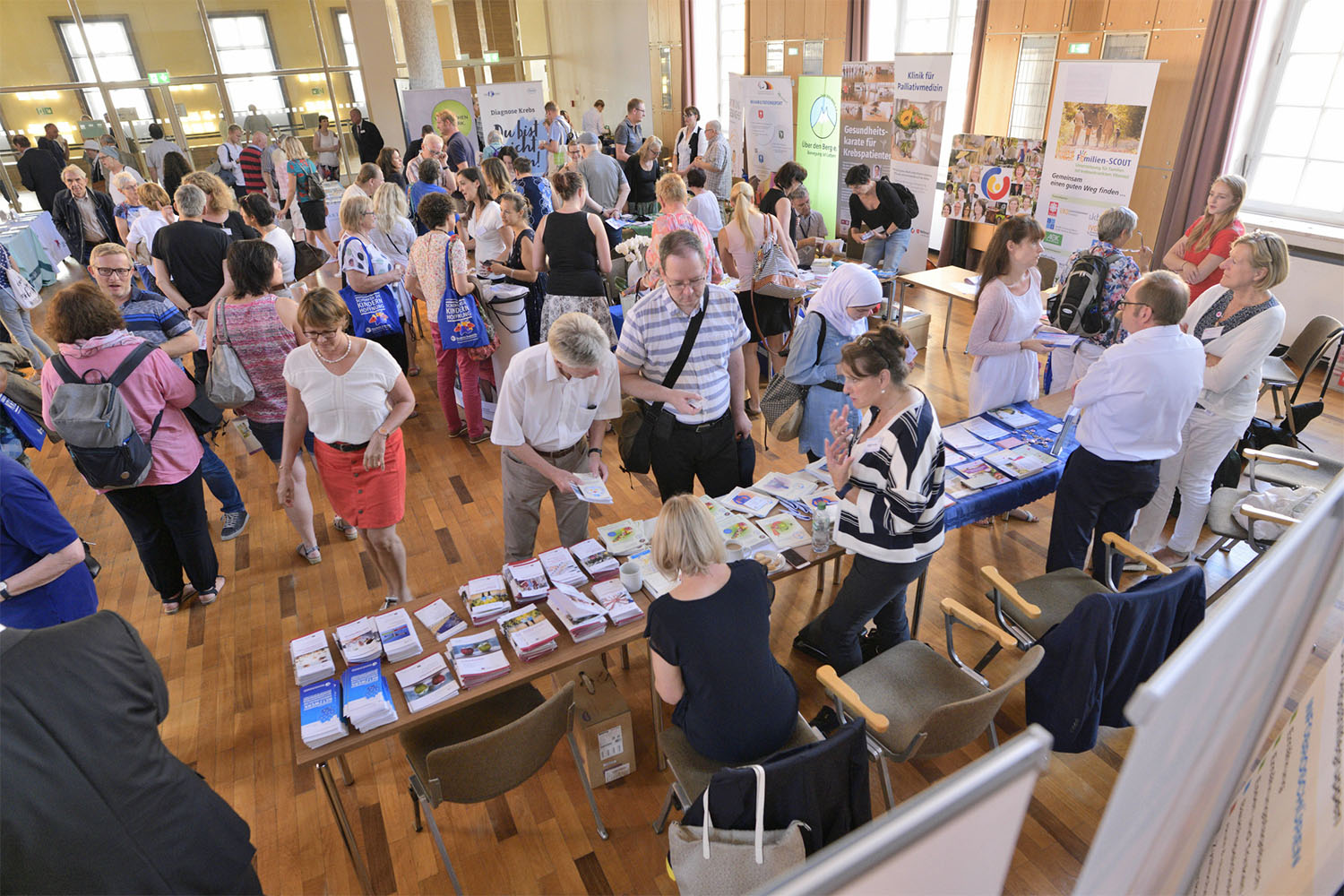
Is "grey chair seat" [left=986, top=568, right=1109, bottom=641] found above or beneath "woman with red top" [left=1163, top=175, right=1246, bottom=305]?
beneath

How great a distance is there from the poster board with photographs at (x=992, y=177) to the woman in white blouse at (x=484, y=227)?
197 inches

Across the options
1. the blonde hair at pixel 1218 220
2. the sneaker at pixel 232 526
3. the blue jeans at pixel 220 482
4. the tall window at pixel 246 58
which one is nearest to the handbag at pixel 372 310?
the blue jeans at pixel 220 482

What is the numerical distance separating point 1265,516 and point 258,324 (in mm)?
4627

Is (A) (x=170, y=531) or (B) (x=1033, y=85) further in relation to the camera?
(B) (x=1033, y=85)

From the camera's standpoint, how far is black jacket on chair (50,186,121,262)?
8750 millimetres

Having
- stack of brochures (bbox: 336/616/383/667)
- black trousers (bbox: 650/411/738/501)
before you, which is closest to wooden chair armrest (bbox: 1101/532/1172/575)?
black trousers (bbox: 650/411/738/501)

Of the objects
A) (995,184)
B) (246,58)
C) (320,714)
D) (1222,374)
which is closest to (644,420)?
(320,714)

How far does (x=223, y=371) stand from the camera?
144 inches

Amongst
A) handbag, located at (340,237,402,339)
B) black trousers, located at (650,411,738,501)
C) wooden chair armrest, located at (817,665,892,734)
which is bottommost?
wooden chair armrest, located at (817,665,892,734)

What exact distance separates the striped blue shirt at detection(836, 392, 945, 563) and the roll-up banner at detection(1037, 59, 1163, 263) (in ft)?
17.2

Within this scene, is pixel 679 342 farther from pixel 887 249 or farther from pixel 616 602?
pixel 887 249

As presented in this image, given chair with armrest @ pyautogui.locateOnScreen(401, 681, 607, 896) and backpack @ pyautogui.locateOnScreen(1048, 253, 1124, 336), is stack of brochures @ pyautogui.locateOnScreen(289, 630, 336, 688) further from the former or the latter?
backpack @ pyautogui.locateOnScreen(1048, 253, 1124, 336)

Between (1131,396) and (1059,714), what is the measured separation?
1236 millimetres

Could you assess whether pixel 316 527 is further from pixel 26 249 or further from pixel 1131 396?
pixel 26 249
